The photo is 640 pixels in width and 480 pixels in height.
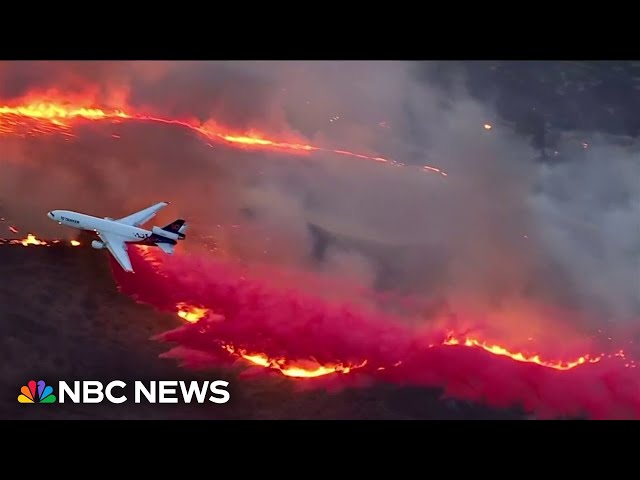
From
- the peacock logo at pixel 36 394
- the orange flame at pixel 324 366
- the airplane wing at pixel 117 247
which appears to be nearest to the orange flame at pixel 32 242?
the airplane wing at pixel 117 247

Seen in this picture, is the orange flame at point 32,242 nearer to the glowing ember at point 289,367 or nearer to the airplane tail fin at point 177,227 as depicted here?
the airplane tail fin at point 177,227

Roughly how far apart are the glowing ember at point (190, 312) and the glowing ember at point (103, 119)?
1032 cm

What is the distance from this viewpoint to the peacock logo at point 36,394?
112ft

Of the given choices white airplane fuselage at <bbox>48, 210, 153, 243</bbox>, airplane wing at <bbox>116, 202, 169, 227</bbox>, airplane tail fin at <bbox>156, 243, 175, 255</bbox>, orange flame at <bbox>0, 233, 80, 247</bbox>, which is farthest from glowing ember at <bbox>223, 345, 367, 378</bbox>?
orange flame at <bbox>0, 233, 80, 247</bbox>

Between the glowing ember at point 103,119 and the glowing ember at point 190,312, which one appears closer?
the glowing ember at point 190,312

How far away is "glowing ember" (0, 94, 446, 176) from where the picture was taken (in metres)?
37.8

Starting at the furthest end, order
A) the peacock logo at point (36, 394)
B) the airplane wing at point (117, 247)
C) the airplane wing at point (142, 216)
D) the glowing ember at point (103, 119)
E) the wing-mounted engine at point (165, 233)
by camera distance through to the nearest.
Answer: the glowing ember at point (103, 119)
the airplane wing at point (142, 216)
the wing-mounted engine at point (165, 233)
the airplane wing at point (117, 247)
the peacock logo at point (36, 394)

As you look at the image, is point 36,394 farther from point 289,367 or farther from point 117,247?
point 289,367

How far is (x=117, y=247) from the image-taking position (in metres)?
35.6

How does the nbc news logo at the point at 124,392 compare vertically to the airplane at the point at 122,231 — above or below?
below

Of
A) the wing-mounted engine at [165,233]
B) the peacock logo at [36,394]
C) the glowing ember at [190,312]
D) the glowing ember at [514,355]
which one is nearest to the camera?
the peacock logo at [36,394]

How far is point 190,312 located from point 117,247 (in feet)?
18.5

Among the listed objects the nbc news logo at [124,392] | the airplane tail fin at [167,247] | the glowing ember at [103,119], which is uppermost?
the glowing ember at [103,119]

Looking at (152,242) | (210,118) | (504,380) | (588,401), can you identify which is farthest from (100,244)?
(588,401)
